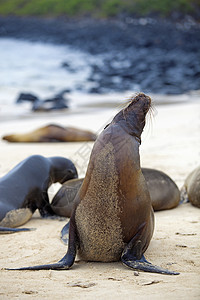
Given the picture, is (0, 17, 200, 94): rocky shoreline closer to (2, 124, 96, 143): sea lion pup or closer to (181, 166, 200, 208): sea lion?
(2, 124, 96, 143): sea lion pup

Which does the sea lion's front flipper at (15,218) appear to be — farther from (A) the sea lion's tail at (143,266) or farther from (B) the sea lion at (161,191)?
(A) the sea lion's tail at (143,266)

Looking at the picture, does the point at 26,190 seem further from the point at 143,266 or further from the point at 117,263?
the point at 143,266

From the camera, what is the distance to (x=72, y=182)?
5.62 m

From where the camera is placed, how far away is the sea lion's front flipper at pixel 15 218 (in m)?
5.00

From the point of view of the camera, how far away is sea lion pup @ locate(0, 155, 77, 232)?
5.11 metres

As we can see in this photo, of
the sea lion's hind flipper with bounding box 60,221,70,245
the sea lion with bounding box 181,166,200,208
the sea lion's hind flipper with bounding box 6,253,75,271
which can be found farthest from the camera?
the sea lion with bounding box 181,166,200,208

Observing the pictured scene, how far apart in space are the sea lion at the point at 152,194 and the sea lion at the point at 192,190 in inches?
6.5

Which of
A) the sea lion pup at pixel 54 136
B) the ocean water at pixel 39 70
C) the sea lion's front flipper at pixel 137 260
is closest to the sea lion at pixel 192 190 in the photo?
the sea lion's front flipper at pixel 137 260

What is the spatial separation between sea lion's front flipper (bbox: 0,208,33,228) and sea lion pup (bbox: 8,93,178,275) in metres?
1.52

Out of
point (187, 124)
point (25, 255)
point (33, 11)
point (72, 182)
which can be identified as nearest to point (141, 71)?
point (187, 124)

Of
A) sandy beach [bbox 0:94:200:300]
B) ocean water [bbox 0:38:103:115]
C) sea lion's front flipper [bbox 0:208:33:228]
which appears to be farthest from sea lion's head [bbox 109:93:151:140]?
ocean water [bbox 0:38:103:115]

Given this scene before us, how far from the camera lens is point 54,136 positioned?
1026 cm

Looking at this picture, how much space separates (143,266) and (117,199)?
19.8 inches

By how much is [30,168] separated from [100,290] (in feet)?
9.23
